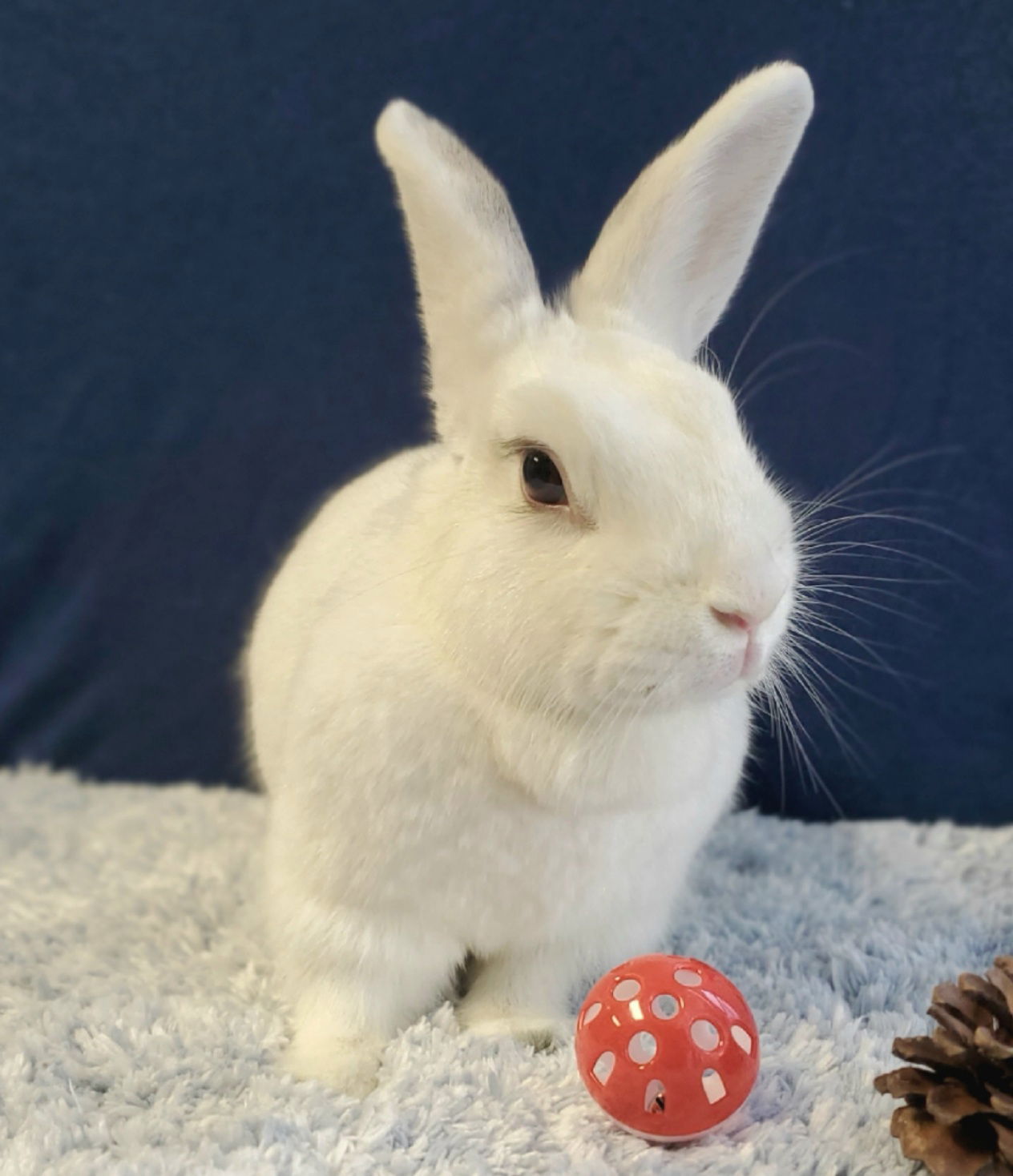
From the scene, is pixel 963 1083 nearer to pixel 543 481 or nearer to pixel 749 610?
pixel 749 610

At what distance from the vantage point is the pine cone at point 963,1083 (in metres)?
0.82

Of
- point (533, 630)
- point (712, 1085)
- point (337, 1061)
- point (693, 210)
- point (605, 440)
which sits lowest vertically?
point (337, 1061)

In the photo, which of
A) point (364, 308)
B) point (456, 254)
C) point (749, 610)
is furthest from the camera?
point (364, 308)

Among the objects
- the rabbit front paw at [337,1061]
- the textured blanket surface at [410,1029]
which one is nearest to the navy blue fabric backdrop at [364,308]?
the textured blanket surface at [410,1029]

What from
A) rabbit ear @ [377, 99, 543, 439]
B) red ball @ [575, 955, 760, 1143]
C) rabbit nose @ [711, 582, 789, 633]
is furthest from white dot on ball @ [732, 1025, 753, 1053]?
rabbit ear @ [377, 99, 543, 439]

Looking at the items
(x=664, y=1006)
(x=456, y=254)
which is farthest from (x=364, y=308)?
(x=664, y=1006)

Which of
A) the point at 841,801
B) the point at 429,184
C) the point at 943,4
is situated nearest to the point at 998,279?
the point at 943,4

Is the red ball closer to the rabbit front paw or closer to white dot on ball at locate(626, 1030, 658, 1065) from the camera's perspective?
white dot on ball at locate(626, 1030, 658, 1065)

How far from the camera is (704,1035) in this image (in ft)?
2.88

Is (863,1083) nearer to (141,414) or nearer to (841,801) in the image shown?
(841,801)

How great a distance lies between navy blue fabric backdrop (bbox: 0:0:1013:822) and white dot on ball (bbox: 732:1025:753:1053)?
579 millimetres

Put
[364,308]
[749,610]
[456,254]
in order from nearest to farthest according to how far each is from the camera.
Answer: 1. [749,610]
2. [456,254]
3. [364,308]

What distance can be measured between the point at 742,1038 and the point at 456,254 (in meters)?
0.68

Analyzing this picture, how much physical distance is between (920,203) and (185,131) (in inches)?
38.7
